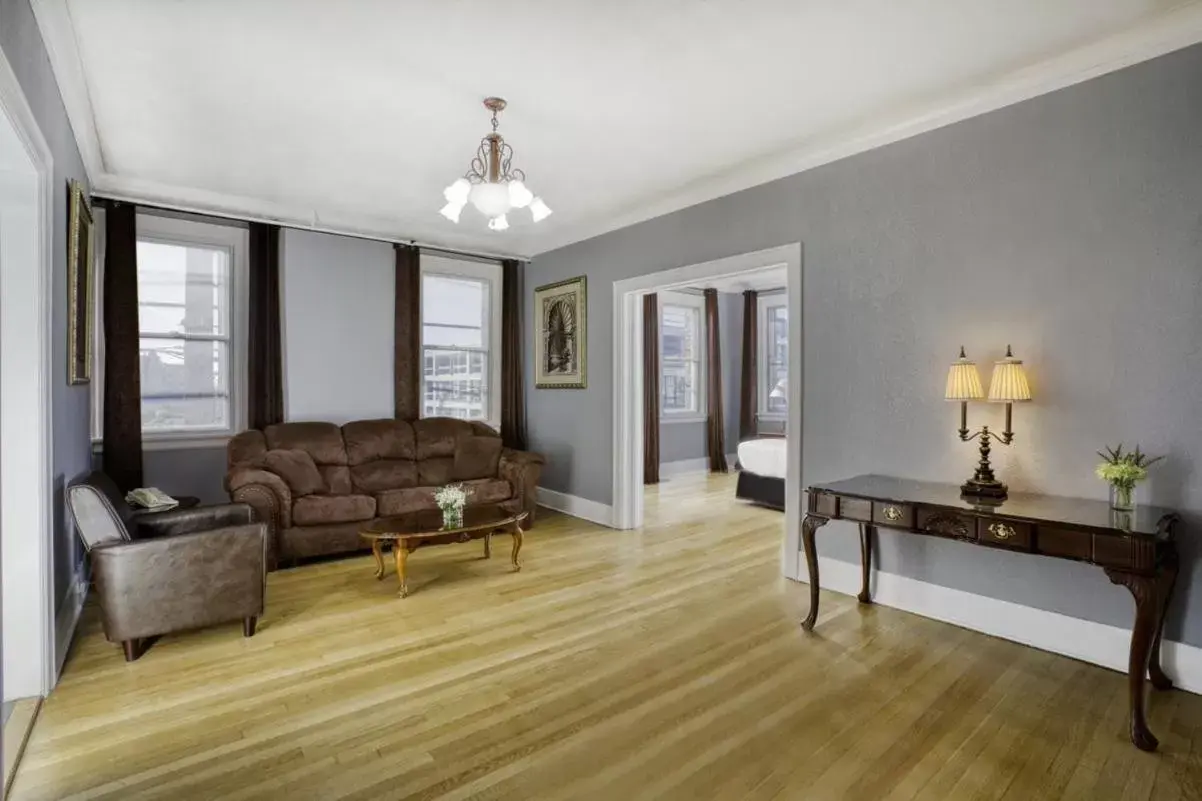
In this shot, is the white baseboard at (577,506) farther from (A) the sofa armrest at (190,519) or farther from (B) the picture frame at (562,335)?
(A) the sofa armrest at (190,519)

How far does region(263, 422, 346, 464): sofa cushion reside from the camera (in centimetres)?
487

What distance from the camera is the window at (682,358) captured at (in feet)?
28.3

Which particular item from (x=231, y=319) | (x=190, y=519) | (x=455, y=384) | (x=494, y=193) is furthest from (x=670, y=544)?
(x=231, y=319)

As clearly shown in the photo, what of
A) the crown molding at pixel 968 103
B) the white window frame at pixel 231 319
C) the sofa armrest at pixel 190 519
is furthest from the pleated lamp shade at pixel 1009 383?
the white window frame at pixel 231 319

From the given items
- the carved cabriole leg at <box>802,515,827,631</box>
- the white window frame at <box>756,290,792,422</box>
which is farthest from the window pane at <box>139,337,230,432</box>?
the white window frame at <box>756,290,792,422</box>

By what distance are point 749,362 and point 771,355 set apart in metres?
0.39

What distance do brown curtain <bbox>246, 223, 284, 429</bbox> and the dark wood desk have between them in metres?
4.36

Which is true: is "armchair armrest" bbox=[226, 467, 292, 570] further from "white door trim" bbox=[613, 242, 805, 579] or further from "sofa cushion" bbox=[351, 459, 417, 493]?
"white door trim" bbox=[613, 242, 805, 579]

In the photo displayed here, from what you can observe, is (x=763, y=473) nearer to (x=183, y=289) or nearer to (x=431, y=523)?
(x=431, y=523)

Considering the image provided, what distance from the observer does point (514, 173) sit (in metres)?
4.25

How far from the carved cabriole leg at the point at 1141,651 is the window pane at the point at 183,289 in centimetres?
598

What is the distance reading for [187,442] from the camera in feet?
16.1

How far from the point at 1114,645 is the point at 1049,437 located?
3.17ft

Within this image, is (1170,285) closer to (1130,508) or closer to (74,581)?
(1130,508)
